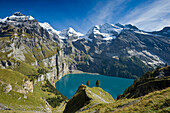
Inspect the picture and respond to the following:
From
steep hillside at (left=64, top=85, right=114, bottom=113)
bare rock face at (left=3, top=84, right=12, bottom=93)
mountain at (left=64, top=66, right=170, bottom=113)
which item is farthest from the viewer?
bare rock face at (left=3, top=84, right=12, bottom=93)

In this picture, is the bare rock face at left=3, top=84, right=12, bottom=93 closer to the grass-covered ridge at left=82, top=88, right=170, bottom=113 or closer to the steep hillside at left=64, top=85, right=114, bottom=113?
the steep hillside at left=64, top=85, right=114, bottom=113

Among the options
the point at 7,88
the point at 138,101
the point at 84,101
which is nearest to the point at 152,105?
the point at 138,101

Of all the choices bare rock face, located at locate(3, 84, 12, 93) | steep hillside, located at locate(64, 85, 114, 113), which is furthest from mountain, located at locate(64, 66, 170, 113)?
bare rock face, located at locate(3, 84, 12, 93)

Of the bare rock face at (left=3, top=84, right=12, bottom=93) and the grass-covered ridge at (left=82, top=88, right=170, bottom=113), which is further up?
the bare rock face at (left=3, top=84, right=12, bottom=93)

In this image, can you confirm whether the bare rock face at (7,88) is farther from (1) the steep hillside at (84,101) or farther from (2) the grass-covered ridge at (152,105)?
(2) the grass-covered ridge at (152,105)

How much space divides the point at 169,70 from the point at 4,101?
360ft

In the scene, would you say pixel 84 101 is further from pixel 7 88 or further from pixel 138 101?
pixel 7 88

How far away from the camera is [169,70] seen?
53438 millimetres

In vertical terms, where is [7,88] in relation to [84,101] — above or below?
above

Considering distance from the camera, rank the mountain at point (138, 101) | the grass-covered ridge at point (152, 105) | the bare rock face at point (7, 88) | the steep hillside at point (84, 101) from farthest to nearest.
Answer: the bare rock face at point (7, 88)
the steep hillside at point (84, 101)
the mountain at point (138, 101)
the grass-covered ridge at point (152, 105)

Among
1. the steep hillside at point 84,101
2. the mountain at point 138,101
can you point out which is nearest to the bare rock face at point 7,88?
the steep hillside at point 84,101

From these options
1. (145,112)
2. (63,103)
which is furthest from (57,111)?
(145,112)

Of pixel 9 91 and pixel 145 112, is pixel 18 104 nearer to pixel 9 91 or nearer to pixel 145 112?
pixel 9 91

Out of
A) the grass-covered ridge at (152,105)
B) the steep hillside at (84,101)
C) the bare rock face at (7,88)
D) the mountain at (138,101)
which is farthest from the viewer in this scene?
the bare rock face at (7,88)
